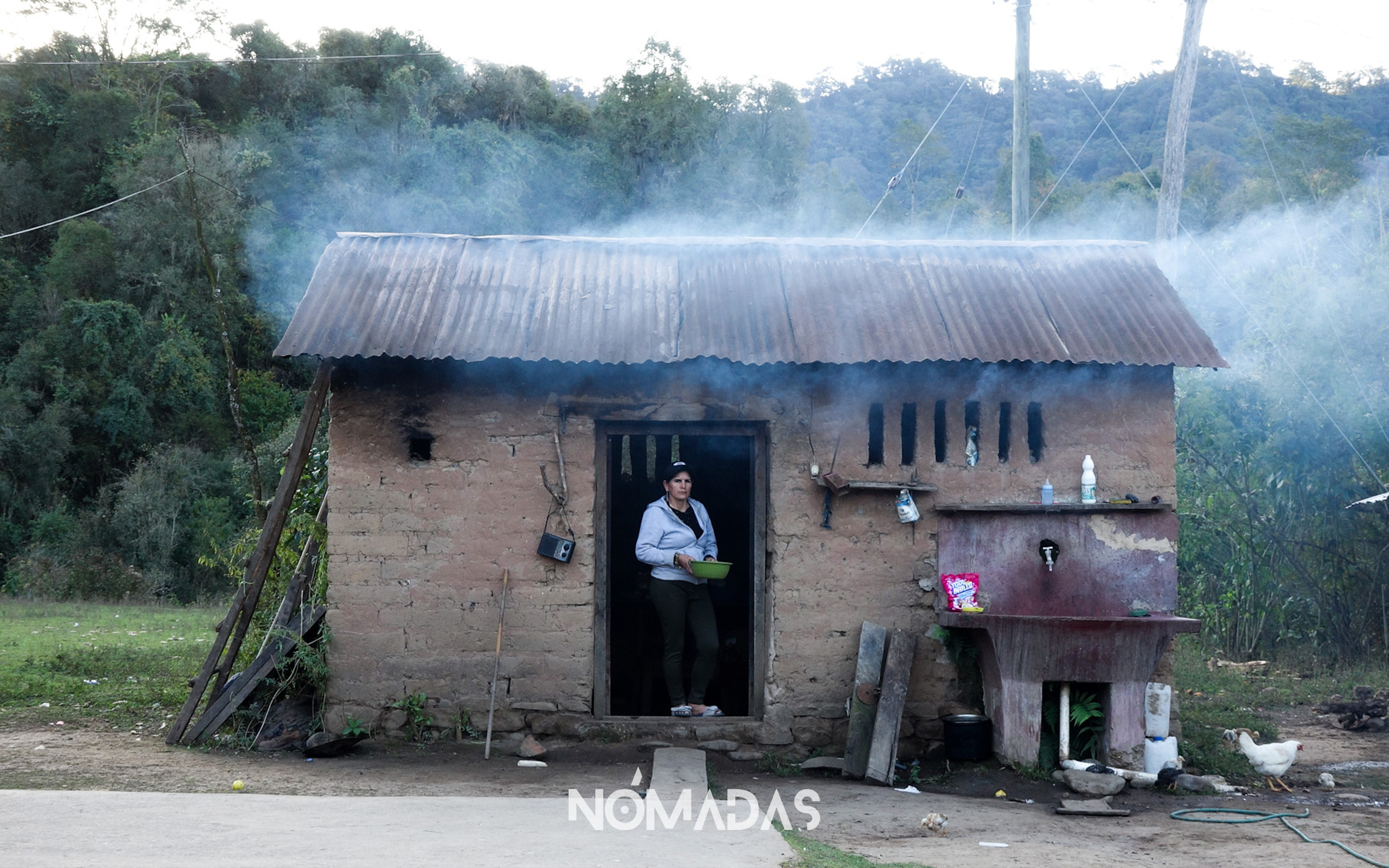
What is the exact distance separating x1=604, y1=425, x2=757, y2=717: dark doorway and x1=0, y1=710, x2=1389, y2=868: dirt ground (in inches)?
100

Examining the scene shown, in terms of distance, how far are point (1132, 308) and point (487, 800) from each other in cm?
567

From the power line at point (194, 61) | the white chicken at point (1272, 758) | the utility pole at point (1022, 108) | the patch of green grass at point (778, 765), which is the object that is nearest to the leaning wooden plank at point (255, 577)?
the patch of green grass at point (778, 765)

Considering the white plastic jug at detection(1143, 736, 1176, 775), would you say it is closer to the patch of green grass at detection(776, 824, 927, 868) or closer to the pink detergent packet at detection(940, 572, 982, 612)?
the pink detergent packet at detection(940, 572, 982, 612)

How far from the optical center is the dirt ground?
19.9 feet

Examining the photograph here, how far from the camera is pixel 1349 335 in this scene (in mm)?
12664

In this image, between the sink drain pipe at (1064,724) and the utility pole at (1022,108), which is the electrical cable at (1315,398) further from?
the sink drain pipe at (1064,724)

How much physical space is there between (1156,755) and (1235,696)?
3.70 m

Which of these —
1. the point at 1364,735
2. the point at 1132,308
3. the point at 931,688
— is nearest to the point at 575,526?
the point at 931,688

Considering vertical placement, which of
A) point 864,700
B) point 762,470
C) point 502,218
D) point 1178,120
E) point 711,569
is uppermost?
point 502,218

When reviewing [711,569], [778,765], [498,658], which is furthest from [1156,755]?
[498,658]

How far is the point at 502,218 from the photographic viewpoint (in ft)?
91.5

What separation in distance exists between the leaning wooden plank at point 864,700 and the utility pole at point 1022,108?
21.6 ft

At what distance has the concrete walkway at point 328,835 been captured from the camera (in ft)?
16.1

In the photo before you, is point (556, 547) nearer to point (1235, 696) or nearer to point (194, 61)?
point (1235, 696)
